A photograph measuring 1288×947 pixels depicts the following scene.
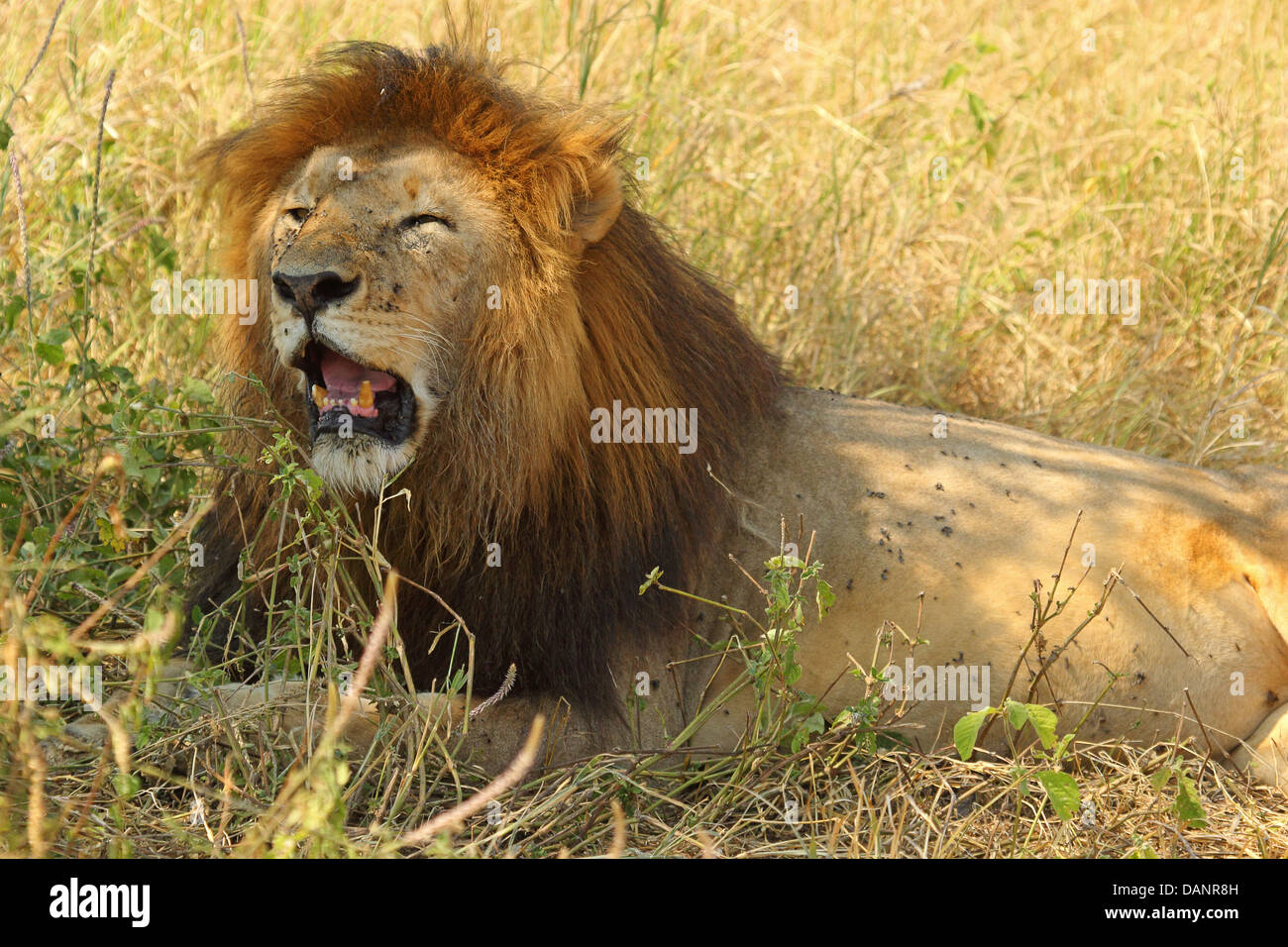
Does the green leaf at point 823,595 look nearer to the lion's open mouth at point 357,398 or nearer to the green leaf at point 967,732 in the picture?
the green leaf at point 967,732

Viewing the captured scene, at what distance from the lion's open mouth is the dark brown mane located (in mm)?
87

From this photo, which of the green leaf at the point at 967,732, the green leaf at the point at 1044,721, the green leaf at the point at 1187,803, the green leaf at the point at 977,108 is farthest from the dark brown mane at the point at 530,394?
the green leaf at the point at 977,108

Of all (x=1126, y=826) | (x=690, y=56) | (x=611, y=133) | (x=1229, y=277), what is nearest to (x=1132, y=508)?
(x=1126, y=826)

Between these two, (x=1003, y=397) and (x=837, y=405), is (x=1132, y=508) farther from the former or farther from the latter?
(x=1003, y=397)

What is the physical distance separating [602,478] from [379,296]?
69 cm

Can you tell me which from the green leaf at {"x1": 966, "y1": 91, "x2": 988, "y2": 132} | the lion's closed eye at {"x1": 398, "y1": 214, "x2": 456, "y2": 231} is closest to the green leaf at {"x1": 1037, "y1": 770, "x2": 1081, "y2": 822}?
the lion's closed eye at {"x1": 398, "y1": 214, "x2": 456, "y2": 231}

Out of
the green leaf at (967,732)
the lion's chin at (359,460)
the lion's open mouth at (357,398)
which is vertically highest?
the lion's open mouth at (357,398)

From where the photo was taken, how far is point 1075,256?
20.6 ft

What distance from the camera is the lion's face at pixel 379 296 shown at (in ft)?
10.1

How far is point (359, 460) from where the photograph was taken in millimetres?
3160

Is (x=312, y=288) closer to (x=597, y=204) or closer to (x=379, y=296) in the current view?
(x=379, y=296)

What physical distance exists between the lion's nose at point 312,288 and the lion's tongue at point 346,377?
0.17m

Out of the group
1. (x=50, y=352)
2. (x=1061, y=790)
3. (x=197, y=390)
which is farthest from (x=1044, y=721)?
(x=50, y=352)

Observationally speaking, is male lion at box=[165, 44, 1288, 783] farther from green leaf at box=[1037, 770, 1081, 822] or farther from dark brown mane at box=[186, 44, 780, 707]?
green leaf at box=[1037, 770, 1081, 822]
